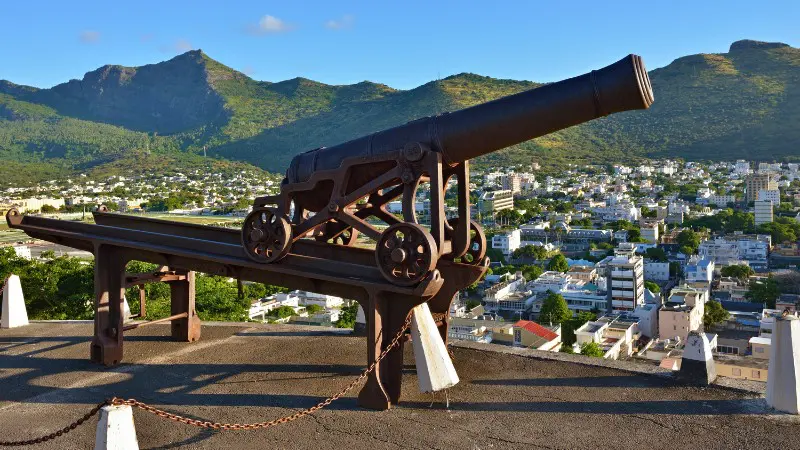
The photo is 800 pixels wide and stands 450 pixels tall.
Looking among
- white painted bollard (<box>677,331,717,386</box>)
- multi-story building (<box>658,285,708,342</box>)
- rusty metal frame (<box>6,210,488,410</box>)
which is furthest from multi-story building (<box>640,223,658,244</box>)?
rusty metal frame (<box>6,210,488,410</box>)

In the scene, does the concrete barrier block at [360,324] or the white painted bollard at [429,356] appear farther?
the concrete barrier block at [360,324]

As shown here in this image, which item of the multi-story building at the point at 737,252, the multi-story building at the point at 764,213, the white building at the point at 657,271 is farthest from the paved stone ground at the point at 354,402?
the multi-story building at the point at 764,213

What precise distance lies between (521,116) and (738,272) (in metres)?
67.5

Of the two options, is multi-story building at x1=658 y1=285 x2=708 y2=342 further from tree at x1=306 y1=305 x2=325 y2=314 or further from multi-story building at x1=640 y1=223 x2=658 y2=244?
multi-story building at x1=640 y1=223 x2=658 y2=244

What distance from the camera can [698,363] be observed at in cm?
639

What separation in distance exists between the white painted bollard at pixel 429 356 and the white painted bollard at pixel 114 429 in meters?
2.36

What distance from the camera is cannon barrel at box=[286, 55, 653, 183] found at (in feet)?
17.3

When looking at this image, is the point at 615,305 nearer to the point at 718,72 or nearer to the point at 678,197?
the point at 678,197

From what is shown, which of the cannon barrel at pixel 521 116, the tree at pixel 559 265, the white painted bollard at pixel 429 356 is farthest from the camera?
the tree at pixel 559 265

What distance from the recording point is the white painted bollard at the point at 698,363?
20.8ft

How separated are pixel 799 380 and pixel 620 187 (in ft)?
441

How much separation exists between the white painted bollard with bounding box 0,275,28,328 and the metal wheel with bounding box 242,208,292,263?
5234 mm

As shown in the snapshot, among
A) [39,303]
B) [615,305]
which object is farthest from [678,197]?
[39,303]

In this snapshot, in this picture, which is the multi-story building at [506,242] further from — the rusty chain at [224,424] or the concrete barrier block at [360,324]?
the rusty chain at [224,424]
